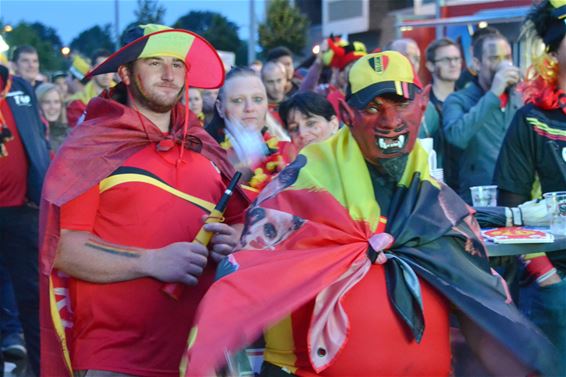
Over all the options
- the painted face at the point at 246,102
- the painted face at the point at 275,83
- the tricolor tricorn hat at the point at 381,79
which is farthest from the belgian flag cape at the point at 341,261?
the painted face at the point at 275,83

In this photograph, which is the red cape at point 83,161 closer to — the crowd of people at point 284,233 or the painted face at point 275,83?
the crowd of people at point 284,233

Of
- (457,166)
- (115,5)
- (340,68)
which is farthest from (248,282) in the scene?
(115,5)

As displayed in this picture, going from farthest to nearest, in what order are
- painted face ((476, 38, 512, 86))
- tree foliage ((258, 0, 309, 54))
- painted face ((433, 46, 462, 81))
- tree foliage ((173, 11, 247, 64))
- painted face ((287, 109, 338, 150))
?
tree foliage ((173, 11, 247, 64))
tree foliage ((258, 0, 309, 54))
painted face ((433, 46, 462, 81))
painted face ((476, 38, 512, 86))
painted face ((287, 109, 338, 150))

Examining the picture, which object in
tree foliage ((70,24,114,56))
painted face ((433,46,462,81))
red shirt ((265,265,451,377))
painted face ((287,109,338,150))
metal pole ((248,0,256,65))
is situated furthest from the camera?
tree foliage ((70,24,114,56))

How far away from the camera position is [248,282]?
2.90m

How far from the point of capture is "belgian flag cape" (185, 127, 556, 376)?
9.32ft

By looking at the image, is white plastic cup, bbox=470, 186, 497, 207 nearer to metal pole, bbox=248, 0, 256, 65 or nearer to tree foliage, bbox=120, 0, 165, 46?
metal pole, bbox=248, 0, 256, 65

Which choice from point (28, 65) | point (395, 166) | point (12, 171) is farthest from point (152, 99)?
point (28, 65)

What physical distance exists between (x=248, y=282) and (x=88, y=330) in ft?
3.51

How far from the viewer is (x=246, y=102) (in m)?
5.13

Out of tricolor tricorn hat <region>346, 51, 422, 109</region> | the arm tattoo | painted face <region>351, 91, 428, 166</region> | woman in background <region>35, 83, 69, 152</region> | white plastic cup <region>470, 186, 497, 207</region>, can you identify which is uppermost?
tricolor tricorn hat <region>346, 51, 422, 109</region>

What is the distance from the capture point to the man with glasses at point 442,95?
7020mm

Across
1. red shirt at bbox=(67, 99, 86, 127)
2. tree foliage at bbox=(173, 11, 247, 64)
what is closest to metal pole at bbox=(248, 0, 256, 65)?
tree foliage at bbox=(173, 11, 247, 64)

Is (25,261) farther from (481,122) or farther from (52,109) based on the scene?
(52,109)
